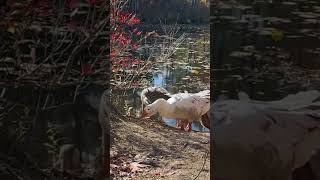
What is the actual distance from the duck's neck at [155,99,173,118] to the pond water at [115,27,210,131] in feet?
0.67

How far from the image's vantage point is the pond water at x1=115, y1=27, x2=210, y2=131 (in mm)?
4590

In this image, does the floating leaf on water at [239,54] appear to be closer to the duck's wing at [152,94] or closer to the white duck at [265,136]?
the white duck at [265,136]

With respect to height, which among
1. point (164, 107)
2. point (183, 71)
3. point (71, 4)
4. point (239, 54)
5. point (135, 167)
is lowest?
point (135, 167)

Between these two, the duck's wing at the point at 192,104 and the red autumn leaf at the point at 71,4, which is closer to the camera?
the red autumn leaf at the point at 71,4

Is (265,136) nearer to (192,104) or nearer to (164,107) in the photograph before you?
(192,104)

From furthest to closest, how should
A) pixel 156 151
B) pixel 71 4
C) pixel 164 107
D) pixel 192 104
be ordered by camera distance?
pixel 164 107, pixel 192 104, pixel 156 151, pixel 71 4

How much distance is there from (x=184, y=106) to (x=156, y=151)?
70 centimetres

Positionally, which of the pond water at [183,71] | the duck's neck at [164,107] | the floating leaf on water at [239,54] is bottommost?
the duck's neck at [164,107]

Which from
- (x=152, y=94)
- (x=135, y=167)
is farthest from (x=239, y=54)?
(x=152, y=94)

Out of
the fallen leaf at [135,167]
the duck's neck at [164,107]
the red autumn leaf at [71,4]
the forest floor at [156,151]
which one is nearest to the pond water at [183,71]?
the duck's neck at [164,107]

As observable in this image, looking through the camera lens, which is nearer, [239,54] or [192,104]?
[239,54]

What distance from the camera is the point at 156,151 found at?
4090 millimetres

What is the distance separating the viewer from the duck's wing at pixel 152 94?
492 centimetres

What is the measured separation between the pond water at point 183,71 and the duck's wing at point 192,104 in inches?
6.0
